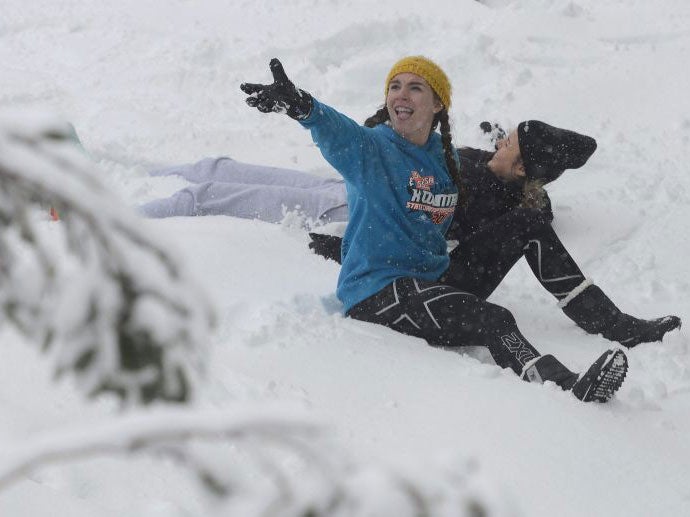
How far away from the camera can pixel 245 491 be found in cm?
74

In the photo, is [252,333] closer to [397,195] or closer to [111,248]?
[397,195]

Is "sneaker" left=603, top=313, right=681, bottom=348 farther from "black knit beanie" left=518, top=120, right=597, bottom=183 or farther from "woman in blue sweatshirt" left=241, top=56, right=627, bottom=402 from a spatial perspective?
"black knit beanie" left=518, top=120, right=597, bottom=183

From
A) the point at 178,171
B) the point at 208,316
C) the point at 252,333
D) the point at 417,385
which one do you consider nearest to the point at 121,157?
the point at 178,171

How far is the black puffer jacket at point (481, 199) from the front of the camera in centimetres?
427

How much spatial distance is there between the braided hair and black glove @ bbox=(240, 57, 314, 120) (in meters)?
0.66

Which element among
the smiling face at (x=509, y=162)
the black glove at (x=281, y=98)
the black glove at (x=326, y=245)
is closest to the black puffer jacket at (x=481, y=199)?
the smiling face at (x=509, y=162)

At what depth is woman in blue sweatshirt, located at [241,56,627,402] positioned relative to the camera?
127 inches

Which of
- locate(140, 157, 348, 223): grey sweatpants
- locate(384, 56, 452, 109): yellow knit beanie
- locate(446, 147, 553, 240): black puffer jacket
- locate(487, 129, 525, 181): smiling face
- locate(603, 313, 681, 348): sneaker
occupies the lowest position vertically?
locate(140, 157, 348, 223): grey sweatpants

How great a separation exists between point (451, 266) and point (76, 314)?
320cm

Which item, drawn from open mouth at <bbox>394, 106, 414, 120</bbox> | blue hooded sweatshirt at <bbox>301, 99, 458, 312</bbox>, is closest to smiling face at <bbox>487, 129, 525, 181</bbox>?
blue hooded sweatshirt at <bbox>301, 99, 458, 312</bbox>

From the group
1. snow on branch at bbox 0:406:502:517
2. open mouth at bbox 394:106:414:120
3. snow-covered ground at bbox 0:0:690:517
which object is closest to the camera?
snow on branch at bbox 0:406:502:517

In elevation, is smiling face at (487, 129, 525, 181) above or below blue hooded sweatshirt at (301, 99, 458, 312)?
above

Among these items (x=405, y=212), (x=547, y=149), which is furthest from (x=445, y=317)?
(x=547, y=149)

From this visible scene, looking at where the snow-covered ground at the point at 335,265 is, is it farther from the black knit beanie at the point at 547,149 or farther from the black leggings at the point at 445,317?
the black knit beanie at the point at 547,149
